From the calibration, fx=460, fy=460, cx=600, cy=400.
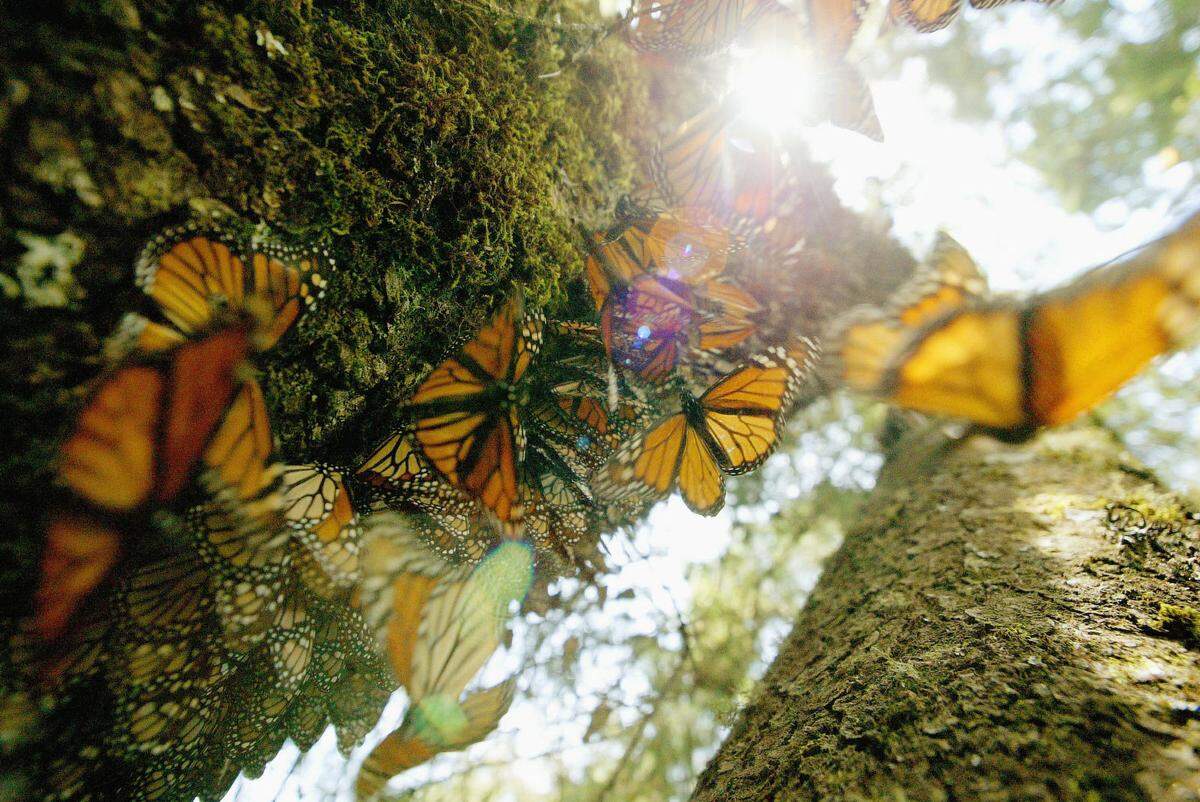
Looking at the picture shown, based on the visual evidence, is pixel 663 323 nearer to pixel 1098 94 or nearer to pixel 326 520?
pixel 326 520

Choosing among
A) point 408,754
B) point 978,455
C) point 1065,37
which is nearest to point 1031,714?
point 408,754

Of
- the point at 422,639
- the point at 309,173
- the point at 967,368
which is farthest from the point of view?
the point at 967,368

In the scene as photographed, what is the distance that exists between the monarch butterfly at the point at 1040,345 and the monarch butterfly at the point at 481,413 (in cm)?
85

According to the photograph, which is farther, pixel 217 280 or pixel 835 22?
pixel 835 22

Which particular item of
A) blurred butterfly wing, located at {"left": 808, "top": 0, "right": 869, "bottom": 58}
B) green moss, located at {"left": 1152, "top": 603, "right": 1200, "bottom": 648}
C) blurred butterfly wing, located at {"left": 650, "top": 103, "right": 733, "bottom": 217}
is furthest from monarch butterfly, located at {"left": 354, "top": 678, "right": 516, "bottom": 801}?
blurred butterfly wing, located at {"left": 808, "top": 0, "right": 869, "bottom": 58}

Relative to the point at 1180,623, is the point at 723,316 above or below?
above

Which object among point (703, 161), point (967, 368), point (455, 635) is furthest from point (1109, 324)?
point (455, 635)

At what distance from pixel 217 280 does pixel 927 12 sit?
1.78m

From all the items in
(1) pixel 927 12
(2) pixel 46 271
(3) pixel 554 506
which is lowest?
(3) pixel 554 506

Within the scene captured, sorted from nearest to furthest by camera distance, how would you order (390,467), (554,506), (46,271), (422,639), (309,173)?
(46,271)
(309,173)
(422,639)
(390,467)
(554,506)

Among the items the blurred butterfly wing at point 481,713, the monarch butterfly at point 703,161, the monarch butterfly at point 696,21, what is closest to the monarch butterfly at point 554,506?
the blurred butterfly wing at point 481,713

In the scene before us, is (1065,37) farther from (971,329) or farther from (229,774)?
(229,774)

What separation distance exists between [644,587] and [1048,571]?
134cm

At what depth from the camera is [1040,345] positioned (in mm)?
1036
